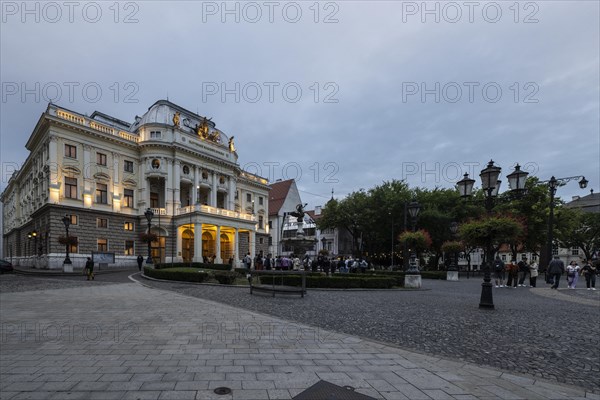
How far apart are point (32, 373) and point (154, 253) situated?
41.5 m

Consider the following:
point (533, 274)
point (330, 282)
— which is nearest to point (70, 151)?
point (330, 282)

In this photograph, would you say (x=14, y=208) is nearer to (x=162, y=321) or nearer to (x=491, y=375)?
(x=162, y=321)

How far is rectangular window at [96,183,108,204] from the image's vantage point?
39438mm

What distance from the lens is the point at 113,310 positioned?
9.71 meters

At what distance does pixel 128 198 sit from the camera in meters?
42.7

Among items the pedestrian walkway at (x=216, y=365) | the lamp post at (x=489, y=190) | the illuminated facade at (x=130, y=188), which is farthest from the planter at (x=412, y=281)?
the illuminated facade at (x=130, y=188)

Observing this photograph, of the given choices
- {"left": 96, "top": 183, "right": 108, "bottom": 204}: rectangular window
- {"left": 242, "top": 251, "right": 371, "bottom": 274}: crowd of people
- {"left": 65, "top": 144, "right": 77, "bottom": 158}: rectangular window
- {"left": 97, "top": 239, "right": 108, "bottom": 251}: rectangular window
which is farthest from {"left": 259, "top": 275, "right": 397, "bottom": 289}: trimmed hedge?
{"left": 65, "top": 144, "right": 77, "bottom": 158}: rectangular window

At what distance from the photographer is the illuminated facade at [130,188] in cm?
3609

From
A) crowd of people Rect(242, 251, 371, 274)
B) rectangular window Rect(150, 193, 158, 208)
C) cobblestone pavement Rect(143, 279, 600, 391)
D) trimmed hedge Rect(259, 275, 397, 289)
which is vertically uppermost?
rectangular window Rect(150, 193, 158, 208)

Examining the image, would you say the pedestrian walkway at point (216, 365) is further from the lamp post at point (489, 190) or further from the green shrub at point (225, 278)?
the green shrub at point (225, 278)

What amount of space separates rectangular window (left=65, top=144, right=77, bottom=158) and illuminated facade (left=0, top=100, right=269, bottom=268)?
0.32ft

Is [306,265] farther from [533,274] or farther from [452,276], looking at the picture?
[533,274]

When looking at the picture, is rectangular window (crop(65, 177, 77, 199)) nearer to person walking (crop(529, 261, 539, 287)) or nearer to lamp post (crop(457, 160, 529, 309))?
lamp post (crop(457, 160, 529, 309))

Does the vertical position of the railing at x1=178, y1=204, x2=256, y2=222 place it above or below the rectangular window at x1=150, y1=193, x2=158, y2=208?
below
